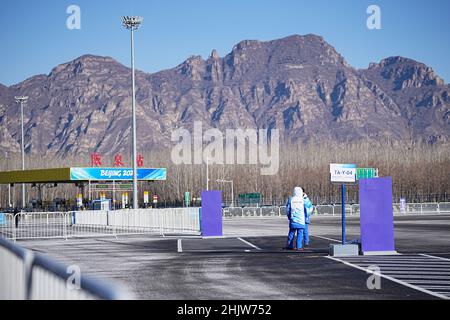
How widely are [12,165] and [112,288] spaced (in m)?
142

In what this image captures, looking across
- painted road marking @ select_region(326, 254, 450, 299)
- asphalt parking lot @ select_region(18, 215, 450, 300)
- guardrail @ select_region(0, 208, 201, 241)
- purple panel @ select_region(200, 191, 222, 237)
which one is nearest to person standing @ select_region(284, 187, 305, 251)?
asphalt parking lot @ select_region(18, 215, 450, 300)

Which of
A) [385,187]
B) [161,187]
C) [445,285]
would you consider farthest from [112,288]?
[161,187]

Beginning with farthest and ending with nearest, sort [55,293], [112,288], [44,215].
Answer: [44,215]
[55,293]
[112,288]

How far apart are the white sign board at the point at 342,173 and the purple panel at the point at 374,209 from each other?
3.13ft

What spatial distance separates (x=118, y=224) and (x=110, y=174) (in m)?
22.6

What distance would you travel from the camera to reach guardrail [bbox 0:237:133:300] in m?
5.74

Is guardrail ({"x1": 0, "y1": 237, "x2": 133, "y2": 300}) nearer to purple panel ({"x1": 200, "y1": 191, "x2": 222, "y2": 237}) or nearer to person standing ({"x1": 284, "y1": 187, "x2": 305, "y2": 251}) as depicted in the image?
person standing ({"x1": 284, "y1": 187, "x2": 305, "y2": 251})

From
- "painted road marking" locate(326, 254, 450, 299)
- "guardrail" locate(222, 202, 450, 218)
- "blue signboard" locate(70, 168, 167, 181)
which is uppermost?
"blue signboard" locate(70, 168, 167, 181)

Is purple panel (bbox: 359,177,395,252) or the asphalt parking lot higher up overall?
purple panel (bbox: 359,177,395,252)

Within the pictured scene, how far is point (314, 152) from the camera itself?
A: 146m
